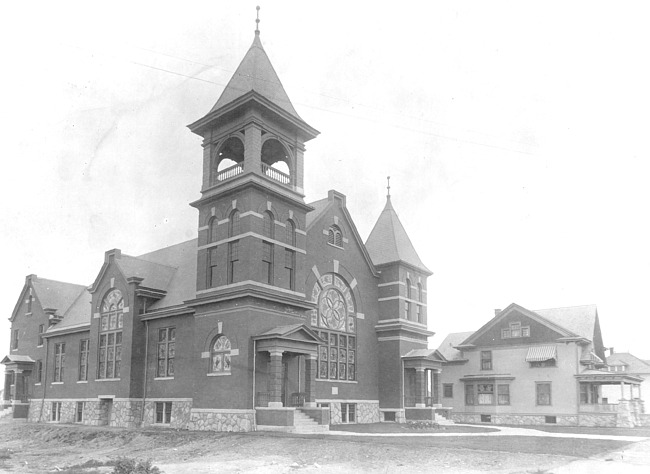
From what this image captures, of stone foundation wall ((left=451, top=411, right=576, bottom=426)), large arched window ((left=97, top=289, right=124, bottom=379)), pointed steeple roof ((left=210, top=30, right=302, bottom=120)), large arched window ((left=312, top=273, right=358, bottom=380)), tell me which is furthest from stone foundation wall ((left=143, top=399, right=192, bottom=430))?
stone foundation wall ((left=451, top=411, right=576, bottom=426))

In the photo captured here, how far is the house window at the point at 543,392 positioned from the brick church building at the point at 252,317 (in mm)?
8737

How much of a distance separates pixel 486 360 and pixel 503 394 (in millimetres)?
2722

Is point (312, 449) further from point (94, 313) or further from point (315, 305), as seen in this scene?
point (94, 313)

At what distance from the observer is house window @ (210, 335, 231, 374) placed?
28953 mm

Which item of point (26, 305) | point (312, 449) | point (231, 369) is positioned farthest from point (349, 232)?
point (26, 305)

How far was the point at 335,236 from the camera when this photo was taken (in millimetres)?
36812

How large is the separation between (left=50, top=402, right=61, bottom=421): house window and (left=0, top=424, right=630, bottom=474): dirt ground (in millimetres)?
12525

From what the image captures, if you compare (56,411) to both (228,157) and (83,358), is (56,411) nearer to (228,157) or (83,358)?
(83,358)

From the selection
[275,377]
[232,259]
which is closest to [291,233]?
[232,259]

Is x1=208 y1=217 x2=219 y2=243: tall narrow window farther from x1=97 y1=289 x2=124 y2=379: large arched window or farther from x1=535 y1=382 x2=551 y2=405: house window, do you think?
x1=535 y1=382 x2=551 y2=405: house window

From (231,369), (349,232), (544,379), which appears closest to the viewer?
(231,369)

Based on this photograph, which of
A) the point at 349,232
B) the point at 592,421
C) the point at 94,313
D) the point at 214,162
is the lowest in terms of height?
the point at 592,421

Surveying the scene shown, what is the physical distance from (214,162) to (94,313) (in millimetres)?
13084

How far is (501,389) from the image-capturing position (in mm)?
44906
